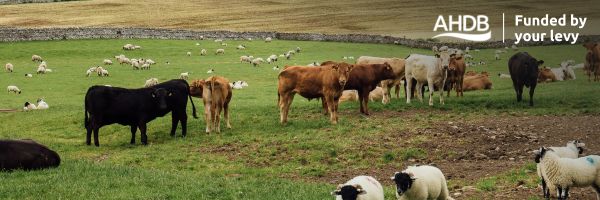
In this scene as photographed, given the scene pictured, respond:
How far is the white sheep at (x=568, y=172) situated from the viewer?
1178cm

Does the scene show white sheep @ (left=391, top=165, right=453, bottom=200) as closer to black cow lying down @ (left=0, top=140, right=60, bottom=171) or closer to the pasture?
the pasture

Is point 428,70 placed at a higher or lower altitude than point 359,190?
higher

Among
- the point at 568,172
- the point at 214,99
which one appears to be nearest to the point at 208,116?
the point at 214,99

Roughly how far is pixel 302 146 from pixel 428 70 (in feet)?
31.7

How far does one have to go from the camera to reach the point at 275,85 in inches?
1469

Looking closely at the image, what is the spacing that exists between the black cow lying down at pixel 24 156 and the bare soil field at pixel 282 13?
56.5 meters

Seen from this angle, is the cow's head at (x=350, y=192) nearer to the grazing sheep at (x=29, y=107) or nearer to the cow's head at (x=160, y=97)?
the cow's head at (x=160, y=97)

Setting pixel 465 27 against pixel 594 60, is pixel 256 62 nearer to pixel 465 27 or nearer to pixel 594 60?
pixel 594 60

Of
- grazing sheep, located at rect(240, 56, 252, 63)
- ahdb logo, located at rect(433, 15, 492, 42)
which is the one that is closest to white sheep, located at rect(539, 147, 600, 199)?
grazing sheep, located at rect(240, 56, 252, 63)

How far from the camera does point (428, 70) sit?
27.4 meters

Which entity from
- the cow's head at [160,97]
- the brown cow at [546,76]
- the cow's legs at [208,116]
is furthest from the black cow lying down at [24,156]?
the brown cow at [546,76]

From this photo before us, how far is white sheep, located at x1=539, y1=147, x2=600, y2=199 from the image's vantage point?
11.8m

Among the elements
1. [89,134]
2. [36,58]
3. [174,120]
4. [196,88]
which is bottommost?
[89,134]

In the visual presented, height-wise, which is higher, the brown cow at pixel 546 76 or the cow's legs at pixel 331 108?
the cow's legs at pixel 331 108
